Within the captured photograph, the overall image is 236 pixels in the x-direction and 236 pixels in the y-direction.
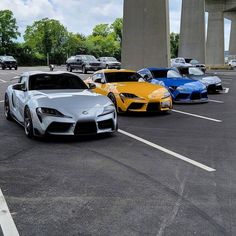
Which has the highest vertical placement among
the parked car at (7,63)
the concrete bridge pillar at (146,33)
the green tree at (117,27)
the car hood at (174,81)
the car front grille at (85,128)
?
the green tree at (117,27)

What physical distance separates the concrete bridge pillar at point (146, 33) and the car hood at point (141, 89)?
1211 cm

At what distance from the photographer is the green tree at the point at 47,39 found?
9112cm

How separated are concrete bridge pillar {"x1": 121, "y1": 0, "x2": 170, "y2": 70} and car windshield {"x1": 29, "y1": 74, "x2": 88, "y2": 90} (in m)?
14.8

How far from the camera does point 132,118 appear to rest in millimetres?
11008

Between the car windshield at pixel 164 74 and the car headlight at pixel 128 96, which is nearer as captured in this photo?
the car headlight at pixel 128 96

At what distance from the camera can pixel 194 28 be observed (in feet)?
173

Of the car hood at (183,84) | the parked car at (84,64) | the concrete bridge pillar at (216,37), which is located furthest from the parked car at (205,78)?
the concrete bridge pillar at (216,37)

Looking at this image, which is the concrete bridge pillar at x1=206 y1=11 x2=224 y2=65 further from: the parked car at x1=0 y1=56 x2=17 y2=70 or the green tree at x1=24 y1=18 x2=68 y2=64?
the green tree at x1=24 y1=18 x2=68 y2=64

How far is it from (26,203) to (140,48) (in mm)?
20073

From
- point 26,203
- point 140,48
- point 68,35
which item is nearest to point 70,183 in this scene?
point 26,203

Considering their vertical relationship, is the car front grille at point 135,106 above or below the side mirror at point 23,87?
below

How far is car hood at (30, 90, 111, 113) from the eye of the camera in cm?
772

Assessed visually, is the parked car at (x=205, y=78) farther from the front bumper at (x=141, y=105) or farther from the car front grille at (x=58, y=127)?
the car front grille at (x=58, y=127)

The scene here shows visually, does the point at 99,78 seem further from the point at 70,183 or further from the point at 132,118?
the point at 70,183
